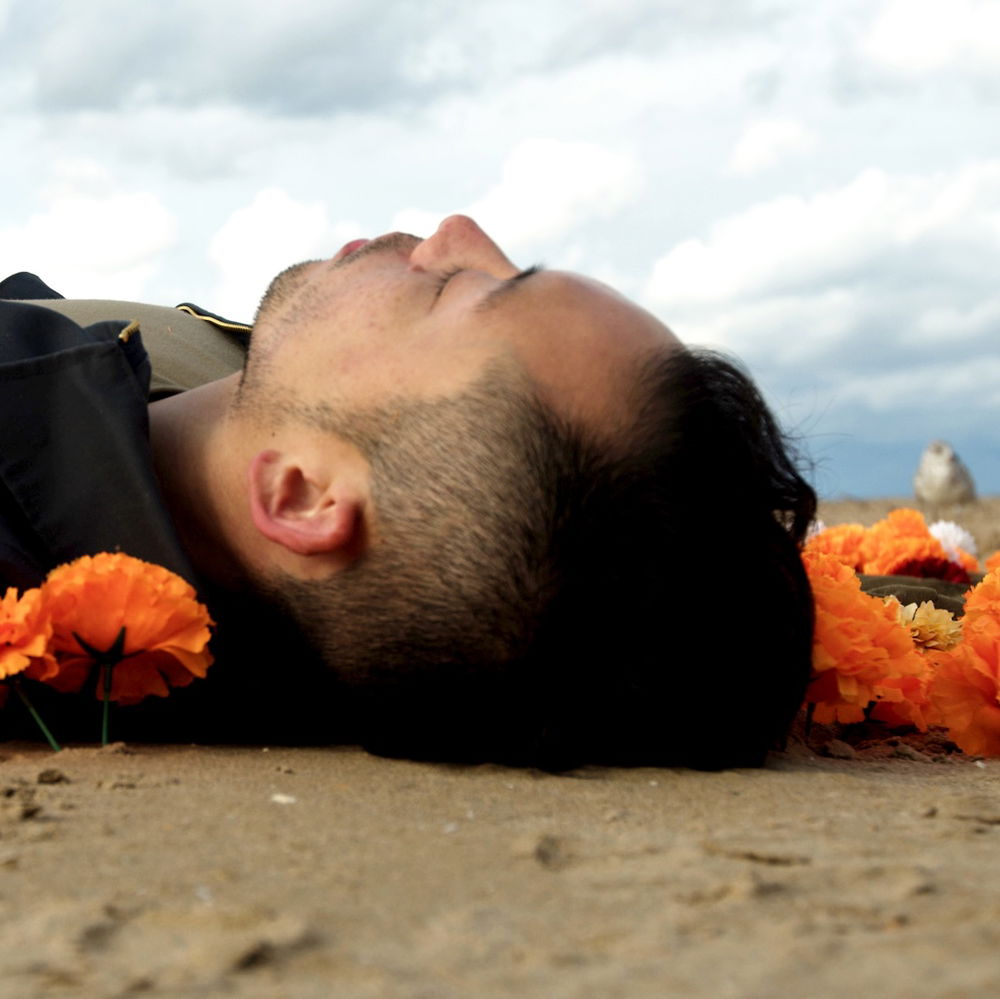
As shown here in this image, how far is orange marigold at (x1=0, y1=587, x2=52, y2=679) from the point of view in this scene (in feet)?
7.09

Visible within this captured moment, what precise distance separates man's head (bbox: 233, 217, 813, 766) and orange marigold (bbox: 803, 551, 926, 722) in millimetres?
223

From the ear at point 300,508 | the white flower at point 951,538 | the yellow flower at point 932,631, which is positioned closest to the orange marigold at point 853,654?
the yellow flower at point 932,631

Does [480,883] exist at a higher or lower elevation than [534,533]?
lower

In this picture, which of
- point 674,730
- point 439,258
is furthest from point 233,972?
point 439,258

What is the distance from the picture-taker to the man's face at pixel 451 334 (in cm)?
233

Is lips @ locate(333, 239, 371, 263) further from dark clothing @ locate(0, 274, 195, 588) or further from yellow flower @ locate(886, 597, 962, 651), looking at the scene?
yellow flower @ locate(886, 597, 962, 651)

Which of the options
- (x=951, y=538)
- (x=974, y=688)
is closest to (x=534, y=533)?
(x=974, y=688)

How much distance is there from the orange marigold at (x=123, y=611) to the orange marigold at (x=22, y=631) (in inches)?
1.0

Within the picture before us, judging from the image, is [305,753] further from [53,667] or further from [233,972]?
[233,972]

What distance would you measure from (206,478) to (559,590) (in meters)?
0.88

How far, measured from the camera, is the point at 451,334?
2381mm

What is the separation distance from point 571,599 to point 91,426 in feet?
3.50

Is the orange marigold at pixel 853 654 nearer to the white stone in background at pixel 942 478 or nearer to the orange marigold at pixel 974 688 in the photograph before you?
the orange marigold at pixel 974 688

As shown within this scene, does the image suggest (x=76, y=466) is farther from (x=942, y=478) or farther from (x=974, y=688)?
(x=942, y=478)
